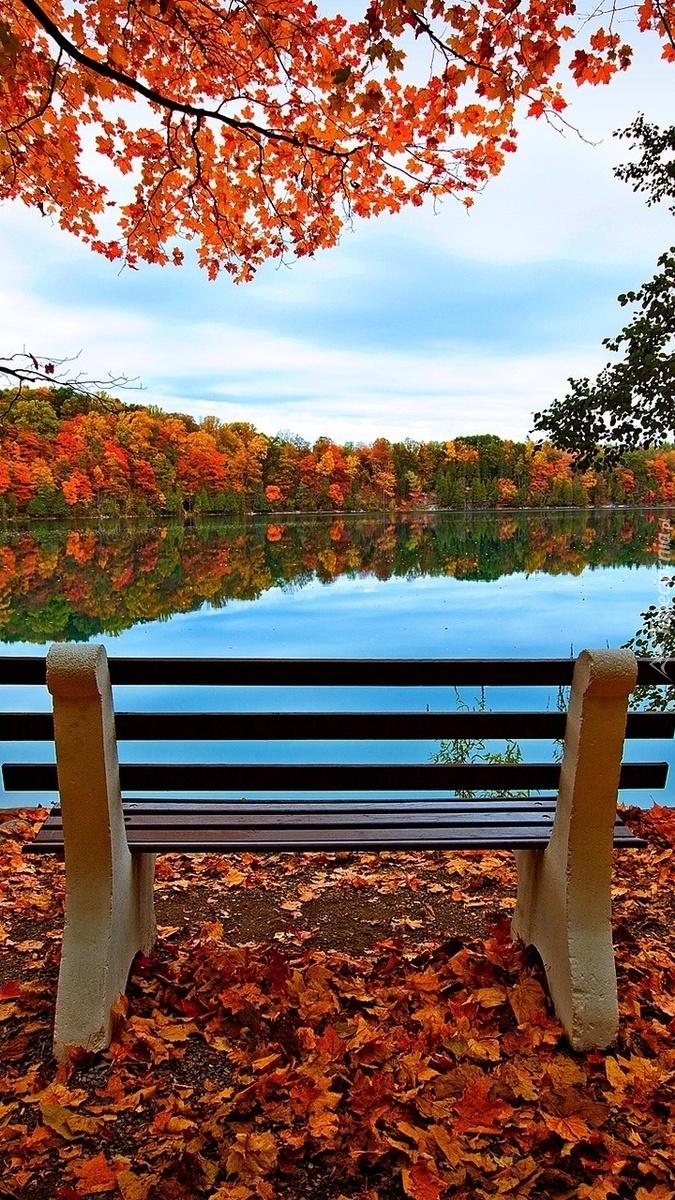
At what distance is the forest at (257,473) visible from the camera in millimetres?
39300

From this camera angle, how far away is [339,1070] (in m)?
2.06

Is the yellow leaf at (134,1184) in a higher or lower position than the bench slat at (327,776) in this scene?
lower

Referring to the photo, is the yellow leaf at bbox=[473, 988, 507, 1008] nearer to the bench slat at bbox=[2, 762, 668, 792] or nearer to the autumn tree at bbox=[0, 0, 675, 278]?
the bench slat at bbox=[2, 762, 668, 792]

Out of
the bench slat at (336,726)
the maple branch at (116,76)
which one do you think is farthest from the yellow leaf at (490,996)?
the maple branch at (116,76)

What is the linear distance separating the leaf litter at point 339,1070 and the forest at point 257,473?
3135 cm

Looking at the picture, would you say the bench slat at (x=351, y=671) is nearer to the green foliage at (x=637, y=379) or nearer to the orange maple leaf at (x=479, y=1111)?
the orange maple leaf at (x=479, y=1111)

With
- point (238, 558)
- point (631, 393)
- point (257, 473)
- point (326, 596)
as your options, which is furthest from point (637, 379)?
point (257, 473)

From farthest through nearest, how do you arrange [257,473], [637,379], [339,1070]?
[257,473] < [637,379] < [339,1070]

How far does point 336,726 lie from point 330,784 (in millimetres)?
323

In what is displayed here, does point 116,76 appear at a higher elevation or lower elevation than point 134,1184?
higher

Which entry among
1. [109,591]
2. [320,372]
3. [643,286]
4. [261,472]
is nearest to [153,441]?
[261,472]

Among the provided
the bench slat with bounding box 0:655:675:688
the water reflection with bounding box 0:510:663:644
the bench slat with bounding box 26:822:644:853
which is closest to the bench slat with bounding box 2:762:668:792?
the bench slat with bounding box 26:822:644:853

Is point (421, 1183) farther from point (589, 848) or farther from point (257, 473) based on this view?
point (257, 473)

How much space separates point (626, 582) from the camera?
3184 cm
